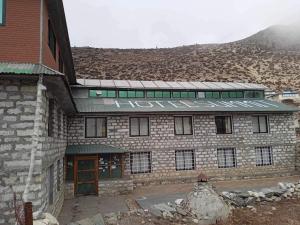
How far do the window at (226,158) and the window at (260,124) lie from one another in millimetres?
2605

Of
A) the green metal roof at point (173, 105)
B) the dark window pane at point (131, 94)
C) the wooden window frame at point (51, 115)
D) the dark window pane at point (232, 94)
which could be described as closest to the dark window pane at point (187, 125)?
the green metal roof at point (173, 105)

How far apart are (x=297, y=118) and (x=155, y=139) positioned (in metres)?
22.9

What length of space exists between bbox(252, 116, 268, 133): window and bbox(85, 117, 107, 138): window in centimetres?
1116

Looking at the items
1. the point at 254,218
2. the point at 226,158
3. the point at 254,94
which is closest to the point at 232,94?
the point at 254,94

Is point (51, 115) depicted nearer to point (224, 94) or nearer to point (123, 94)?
point (123, 94)

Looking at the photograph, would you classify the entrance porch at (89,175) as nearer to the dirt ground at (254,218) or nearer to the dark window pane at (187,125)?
the dark window pane at (187,125)

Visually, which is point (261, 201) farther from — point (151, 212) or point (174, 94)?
point (174, 94)

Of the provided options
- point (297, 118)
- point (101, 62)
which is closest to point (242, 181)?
point (297, 118)

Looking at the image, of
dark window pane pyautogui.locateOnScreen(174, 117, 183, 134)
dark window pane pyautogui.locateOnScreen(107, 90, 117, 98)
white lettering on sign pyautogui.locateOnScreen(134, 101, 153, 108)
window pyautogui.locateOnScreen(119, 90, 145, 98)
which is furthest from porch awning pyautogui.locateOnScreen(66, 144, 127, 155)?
window pyautogui.locateOnScreen(119, 90, 145, 98)

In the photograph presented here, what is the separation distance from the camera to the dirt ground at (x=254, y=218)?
10797 millimetres

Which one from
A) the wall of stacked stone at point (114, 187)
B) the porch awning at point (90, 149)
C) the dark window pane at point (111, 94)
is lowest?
the wall of stacked stone at point (114, 187)

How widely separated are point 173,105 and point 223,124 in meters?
3.94

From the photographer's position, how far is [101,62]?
59438 mm

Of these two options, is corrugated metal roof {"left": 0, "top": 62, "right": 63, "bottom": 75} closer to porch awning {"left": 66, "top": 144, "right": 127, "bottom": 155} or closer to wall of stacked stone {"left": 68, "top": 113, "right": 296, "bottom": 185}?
porch awning {"left": 66, "top": 144, "right": 127, "bottom": 155}
